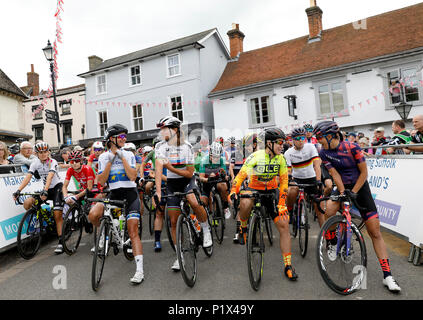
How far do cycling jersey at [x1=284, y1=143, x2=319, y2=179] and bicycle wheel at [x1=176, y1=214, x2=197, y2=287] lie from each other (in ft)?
8.60

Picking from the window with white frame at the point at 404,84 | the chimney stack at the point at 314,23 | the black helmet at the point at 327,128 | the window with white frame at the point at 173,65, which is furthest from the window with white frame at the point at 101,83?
the black helmet at the point at 327,128

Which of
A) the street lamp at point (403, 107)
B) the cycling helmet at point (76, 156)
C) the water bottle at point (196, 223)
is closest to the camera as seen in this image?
the water bottle at point (196, 223)

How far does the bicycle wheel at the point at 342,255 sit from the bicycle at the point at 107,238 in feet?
9.44

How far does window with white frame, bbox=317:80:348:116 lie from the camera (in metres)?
17.6

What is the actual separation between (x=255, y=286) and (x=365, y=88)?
16726 mm

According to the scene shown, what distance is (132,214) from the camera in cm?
436

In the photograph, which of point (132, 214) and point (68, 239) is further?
point (68, 239)

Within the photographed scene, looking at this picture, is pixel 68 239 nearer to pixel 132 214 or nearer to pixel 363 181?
pixel 132 214

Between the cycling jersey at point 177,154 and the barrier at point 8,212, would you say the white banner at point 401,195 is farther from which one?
the barrier at point 8,212

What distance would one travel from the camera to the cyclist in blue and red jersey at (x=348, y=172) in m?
3.72

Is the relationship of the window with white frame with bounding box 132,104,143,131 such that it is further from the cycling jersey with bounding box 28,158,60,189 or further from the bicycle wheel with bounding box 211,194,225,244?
the bicycle wheel with bounding box 211,194,225,244

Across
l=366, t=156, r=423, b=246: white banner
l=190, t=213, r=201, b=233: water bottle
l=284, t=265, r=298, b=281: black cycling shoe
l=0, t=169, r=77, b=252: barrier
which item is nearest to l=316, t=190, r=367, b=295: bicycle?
l=284, t=265, r=298, b=281: black cycling shoe
